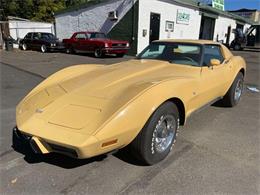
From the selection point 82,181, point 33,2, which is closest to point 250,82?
point 82,181

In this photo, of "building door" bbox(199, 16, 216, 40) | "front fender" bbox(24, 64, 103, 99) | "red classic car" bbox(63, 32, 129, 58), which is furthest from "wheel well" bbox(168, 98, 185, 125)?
"building door" bbox(199, 16, 216, 40)

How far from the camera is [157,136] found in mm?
3141

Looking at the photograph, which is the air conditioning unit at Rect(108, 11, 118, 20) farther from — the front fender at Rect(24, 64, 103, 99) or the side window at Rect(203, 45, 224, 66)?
the front fender at Rect(24, 64, 103, 99)

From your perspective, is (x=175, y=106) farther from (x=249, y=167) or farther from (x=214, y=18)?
(x=214, y=18)

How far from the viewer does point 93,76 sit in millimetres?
3908

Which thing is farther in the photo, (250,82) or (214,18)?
(214,18)

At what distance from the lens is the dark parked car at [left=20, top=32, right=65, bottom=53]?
59.9 ft

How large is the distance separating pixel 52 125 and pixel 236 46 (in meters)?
25.1

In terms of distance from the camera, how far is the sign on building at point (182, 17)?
1964cm

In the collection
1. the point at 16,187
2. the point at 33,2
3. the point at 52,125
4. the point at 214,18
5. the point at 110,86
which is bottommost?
the point at 16,187

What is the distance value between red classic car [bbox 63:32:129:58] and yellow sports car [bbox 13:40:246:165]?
411 inches

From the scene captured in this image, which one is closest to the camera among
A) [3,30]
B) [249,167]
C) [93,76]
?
[249,167]

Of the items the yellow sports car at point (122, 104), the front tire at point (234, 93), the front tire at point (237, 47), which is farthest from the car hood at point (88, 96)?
the front tire at point (237, 47)

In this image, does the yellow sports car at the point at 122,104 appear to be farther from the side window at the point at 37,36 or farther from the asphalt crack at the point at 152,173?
the side window at the point at 37,36
